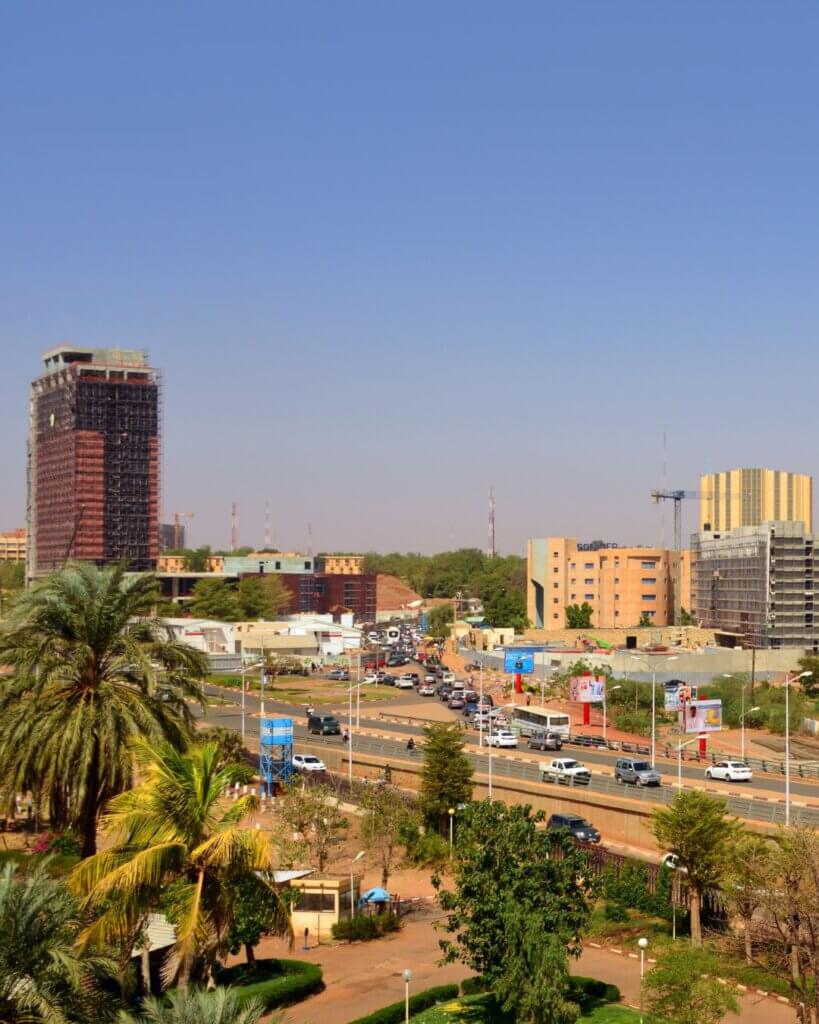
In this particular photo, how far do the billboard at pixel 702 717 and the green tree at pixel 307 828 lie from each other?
28640 millimetres

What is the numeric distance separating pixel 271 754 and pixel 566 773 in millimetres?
15202

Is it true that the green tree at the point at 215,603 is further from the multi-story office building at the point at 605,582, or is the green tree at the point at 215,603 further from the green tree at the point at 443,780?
the green tree at the point at 443,780

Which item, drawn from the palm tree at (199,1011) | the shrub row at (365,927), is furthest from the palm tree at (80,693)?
the shrub row at (365,927)

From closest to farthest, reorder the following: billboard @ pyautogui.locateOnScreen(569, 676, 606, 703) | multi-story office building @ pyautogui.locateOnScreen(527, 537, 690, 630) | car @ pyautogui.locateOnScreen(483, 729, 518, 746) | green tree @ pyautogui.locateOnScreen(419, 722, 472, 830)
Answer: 1. green tree @ pyautogui.locateOnScreen(419, 722, 472, 830)
2. car @ pyautogui.locateOnScreen(483, 729, 518, 746)
3. billboard @ pyautogui.locateOnScreen(569, 676, 606, 703)
4. multi-story office building @ pyautogui.locateOnScreen(527, 537, 690, 630)

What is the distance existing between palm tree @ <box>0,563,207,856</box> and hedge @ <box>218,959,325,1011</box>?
758 cm

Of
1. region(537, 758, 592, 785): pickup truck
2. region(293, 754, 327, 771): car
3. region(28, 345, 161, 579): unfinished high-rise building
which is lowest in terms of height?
region(293, 754, 327, 771): car

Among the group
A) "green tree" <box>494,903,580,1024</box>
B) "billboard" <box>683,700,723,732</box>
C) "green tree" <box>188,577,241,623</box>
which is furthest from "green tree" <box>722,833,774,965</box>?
"green tree" <box>188,577,241,623</box>

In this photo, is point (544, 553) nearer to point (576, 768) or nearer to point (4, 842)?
point (576, 768)

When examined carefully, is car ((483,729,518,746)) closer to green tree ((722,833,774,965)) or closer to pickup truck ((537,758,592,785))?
pickup truck ((537,758,592,785))

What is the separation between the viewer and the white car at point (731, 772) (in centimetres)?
5556

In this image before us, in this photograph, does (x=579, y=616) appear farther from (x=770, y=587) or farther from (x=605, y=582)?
(x=770, y=587)

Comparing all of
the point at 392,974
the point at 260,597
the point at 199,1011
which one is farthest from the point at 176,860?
the point at 260,597

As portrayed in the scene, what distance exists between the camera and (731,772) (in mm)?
55750

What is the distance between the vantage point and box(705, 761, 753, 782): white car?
55.6 meters
